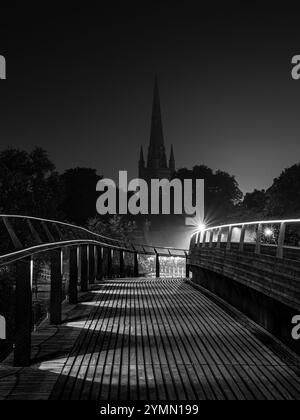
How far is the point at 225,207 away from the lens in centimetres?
11712

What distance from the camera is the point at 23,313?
243 inches

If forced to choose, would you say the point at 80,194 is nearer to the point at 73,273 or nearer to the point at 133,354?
the point at 73,273

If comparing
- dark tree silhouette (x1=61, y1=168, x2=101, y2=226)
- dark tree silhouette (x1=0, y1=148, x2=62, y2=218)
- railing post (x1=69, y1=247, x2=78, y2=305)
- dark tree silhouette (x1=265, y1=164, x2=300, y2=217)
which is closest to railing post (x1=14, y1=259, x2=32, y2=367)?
railing post (x1=69, y1=247, x2=78, y2=305)

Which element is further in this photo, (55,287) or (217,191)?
(217,191)

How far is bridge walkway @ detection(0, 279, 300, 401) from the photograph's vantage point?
17.3 feet

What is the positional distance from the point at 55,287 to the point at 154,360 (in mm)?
2813

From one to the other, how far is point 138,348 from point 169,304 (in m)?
4.57

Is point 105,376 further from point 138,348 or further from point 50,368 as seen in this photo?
point 138,348

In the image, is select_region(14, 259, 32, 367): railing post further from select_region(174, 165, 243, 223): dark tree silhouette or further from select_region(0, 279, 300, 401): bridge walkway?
select_region(174, 165, 243, 223): dark tree silhouette

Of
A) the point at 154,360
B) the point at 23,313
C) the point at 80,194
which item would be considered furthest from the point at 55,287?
the point at 80,194

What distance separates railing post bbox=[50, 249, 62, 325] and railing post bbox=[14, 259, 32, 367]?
2294mm

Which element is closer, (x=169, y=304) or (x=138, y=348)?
(x=138, y=348)

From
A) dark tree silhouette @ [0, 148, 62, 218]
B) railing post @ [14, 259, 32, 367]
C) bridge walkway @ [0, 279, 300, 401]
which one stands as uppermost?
dark tree silhouette @ [0, 148, 62, 218]
